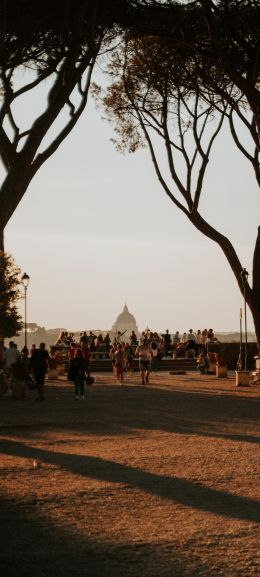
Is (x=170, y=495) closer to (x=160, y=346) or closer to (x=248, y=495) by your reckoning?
(x=248, y=495)

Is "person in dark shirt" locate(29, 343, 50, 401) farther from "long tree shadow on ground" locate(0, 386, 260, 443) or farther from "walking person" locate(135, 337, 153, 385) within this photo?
→ "walking person" locate(135, 337, 153, 385)

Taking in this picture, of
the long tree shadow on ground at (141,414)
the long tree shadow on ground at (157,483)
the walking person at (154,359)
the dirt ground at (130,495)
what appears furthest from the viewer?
the walking person at (154,359)

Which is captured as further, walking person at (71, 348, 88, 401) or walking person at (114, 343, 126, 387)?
walking person at (114, 343, 126, 387)

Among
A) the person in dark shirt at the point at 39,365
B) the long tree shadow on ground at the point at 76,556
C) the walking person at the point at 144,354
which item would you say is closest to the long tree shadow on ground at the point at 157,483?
the long tree shadow on ground at the point at 76,556

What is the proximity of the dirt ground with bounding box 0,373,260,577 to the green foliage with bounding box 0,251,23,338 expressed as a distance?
7.52m

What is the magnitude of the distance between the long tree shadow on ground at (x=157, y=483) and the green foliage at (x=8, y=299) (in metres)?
13.1

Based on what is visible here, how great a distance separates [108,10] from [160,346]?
2142 cm

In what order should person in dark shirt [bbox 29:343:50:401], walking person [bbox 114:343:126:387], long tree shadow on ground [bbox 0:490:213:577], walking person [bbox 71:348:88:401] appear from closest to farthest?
long tree shadow on ground [bbox 0:490:213:577] < walking person [bbox 71:348:88:401] < person in dark shirt [bbox 29:343:50:401] < walking person [bbox 114:343:126:387]

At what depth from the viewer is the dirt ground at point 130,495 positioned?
255 inches

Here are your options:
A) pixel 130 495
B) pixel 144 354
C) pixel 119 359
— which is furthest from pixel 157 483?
pixel 144 354

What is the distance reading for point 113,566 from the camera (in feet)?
20.6

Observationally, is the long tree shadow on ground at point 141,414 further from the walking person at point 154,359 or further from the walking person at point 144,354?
the walking person at point 154,359

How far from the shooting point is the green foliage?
1027 inches

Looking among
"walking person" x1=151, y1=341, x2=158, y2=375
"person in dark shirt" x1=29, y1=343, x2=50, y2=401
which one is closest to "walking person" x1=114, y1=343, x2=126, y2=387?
"person in dark shirt" x1=29, y1=343, x2=50, y2=401
